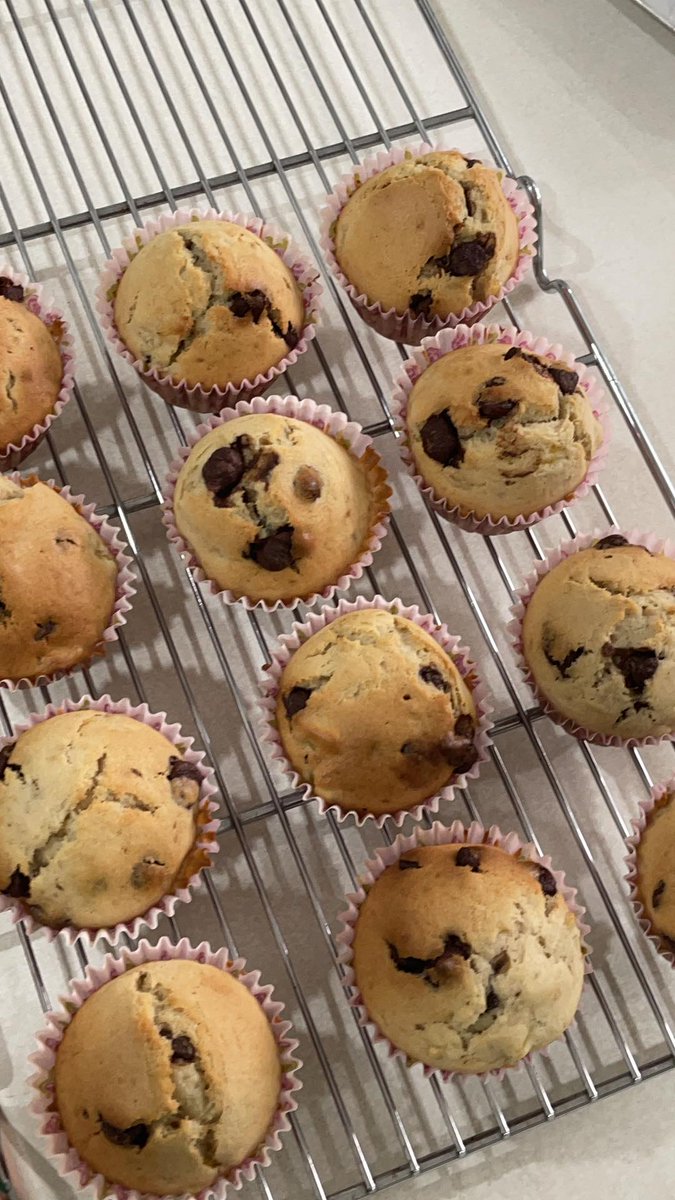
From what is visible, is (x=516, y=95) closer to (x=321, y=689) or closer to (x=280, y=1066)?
(x=321, y=689)

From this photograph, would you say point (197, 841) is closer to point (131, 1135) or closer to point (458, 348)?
point (131, 1135)

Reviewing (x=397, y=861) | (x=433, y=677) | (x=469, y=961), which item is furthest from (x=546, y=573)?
(x=469, y=961)

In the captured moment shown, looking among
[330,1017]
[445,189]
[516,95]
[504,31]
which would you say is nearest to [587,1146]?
[330,1017]

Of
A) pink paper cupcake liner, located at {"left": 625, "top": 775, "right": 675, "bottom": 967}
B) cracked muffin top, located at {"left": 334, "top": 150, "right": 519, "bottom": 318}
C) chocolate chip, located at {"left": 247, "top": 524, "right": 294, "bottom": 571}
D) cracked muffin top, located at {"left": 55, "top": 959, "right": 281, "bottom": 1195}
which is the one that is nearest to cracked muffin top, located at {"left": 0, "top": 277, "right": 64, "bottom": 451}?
chocolate chip, located at {"left": 247, "top": 524, "right": 294, "bottom": 571}

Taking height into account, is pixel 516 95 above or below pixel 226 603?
above

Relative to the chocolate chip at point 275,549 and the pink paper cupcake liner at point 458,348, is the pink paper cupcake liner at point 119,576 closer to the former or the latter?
the chocolate chip at point 275,549
